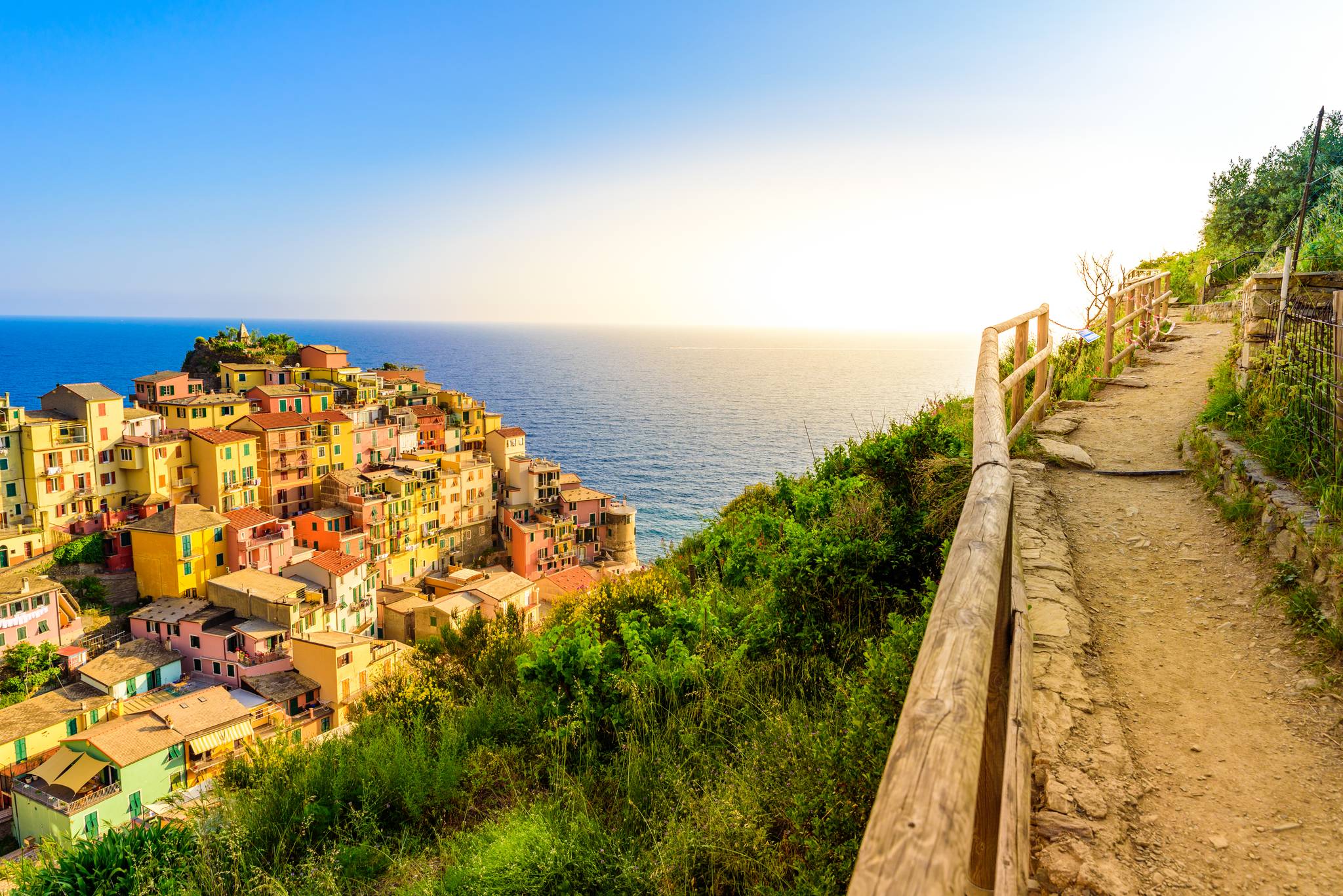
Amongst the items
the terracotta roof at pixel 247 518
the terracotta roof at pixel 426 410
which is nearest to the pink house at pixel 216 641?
the terracotta roof at pixel 247 518

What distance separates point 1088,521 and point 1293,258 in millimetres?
5929

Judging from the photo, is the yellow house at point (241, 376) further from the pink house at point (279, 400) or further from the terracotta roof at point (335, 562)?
the terracotta roof at point (335, 562)

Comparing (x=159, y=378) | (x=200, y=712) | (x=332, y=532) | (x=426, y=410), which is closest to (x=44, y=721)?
(x=200, y=712)

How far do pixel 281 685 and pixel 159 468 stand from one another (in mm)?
14784

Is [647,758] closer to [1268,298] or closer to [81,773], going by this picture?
[1268,298]

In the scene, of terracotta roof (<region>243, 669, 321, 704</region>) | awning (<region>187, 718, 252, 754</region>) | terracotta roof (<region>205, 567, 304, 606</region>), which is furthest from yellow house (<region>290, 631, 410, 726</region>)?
terracotta roof (<region>205, 567, 304, 606</region>)

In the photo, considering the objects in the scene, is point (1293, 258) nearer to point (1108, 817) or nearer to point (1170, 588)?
point (1170, 588)

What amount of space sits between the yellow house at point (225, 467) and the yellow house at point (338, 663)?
490 inches

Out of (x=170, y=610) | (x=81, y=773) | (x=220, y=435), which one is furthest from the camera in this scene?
(x=220, y=435)

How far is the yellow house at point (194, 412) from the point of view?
3312 cm

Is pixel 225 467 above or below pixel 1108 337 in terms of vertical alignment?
below

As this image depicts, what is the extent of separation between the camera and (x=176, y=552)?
25.3 metres

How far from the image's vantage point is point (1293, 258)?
8359 mm

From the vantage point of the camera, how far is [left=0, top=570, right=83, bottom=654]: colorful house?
20188 millimetres
